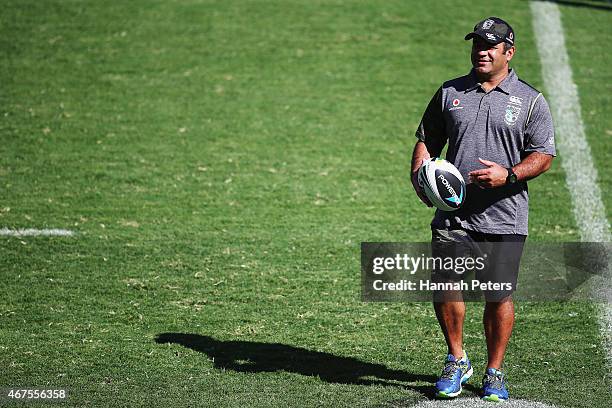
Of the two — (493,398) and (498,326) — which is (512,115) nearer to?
(498,326)

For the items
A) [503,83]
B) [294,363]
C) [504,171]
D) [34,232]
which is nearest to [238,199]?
[34,232]

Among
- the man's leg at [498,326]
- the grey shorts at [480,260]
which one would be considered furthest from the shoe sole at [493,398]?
the grey shorts at [480,260]

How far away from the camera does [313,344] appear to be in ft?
22.6

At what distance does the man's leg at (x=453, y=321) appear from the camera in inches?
228

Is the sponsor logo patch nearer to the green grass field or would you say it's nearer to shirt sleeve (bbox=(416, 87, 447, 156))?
shirt sleeve (bbox=(416, 87, 447, 156))

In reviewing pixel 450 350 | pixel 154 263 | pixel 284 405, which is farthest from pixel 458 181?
pixel 154 263

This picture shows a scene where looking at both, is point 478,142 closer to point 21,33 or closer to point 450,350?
point 450,350

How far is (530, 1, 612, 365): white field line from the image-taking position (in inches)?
363

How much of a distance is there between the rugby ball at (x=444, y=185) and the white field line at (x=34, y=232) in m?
4.47

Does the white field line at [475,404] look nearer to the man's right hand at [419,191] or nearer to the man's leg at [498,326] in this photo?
the man's leg at [498,326]

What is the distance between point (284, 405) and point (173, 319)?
1.84 metres

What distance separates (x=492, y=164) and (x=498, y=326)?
3.32 ft

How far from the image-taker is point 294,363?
21.3ft

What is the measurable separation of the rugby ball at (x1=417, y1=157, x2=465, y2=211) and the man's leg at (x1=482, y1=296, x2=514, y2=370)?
659 millimetres
